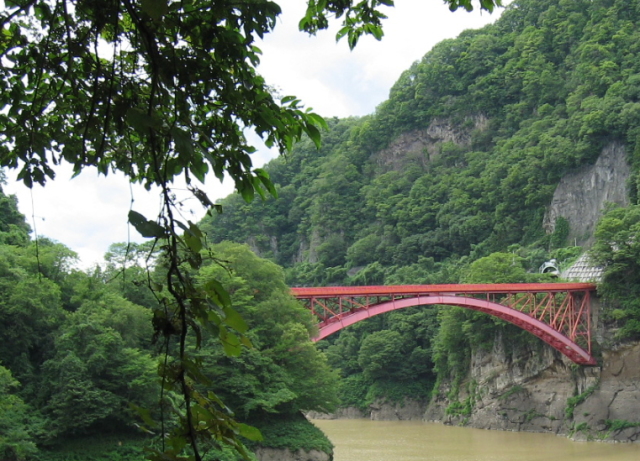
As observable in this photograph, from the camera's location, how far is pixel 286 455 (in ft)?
65.2

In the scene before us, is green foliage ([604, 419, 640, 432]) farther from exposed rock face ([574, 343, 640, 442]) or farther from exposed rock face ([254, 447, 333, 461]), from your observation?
exposed rock face ([254, 447, 333, 461])

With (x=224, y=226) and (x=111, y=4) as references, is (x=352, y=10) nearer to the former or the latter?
(x=111, y=4)

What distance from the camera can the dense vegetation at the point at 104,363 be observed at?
16406mm

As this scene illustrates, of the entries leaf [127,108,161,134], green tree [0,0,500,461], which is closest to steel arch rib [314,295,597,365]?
green tree [0,0,500,461]

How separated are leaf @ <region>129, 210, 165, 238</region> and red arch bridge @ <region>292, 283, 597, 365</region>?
2248 cm

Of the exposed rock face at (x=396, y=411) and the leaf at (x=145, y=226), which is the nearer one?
the leaf at (x=145, y=226)

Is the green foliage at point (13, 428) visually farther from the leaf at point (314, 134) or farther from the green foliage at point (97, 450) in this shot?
the leaf at point (314, 134)

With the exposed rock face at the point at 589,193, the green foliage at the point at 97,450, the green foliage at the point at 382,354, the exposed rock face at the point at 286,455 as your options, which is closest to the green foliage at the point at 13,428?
the green foliage at the point at 97,450

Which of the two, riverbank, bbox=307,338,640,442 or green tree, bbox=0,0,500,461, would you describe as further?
riverbank, bbox=307,338,640,442

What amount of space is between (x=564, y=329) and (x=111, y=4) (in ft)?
98.2

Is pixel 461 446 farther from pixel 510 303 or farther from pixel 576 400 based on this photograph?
pixel 576 400

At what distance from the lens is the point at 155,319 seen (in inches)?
68.4

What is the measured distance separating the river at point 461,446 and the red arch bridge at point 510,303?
359cm

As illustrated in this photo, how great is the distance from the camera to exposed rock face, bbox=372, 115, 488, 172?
173ft
